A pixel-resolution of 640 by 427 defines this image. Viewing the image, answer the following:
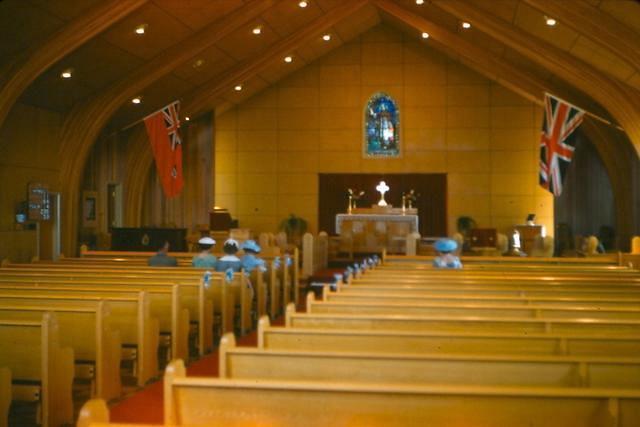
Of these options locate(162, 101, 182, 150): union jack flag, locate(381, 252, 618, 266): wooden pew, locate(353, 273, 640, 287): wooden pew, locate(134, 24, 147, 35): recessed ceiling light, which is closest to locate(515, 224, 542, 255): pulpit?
locate(381, 252, 618, 266): wooden pew

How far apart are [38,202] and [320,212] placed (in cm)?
913

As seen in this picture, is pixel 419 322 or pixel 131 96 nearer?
pixel 419 322

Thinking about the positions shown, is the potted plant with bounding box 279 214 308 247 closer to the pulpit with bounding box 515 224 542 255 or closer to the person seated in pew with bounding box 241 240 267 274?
the pulpit with bounding box 515 224 542 255

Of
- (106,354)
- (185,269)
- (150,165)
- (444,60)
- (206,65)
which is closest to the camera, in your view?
(106,354)

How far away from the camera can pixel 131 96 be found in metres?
14.8

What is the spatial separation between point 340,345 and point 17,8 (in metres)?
8.06

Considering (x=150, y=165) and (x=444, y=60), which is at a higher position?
(x=444, y=60)

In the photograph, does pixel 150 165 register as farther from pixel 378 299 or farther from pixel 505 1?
pixel 378 299

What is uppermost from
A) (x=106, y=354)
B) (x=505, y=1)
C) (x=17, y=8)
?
(x=505, y=1)

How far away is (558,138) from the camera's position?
14.4m

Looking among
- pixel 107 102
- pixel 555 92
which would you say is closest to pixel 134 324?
pixel 107 102

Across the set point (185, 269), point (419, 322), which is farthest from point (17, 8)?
point (419, 322)

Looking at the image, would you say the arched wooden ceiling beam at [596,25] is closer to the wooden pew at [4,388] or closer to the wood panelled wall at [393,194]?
the wooden pew at [4,388]

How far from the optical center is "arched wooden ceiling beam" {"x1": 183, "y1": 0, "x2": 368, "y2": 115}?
56.5ft
